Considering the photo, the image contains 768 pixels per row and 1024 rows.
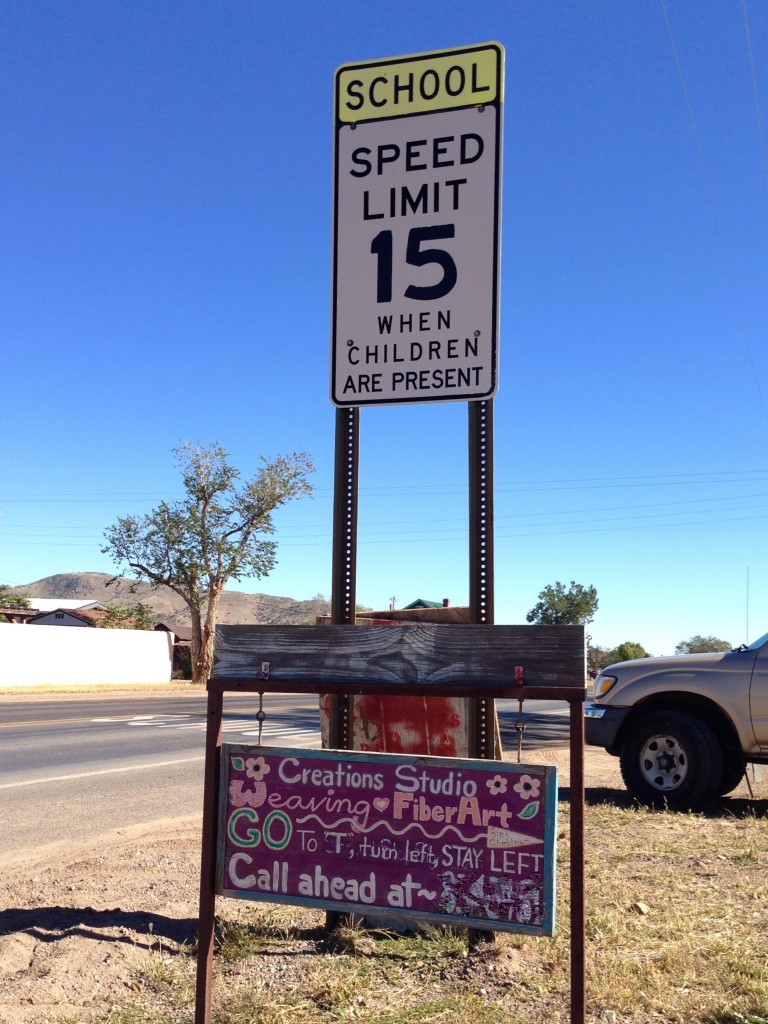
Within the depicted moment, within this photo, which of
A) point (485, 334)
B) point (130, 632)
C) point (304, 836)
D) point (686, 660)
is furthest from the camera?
point (130, 632)

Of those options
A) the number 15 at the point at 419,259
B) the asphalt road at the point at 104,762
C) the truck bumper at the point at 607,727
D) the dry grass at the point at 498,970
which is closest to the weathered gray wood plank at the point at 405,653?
the dry grass at the point at 498,970

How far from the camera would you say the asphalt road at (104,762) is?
799 cm

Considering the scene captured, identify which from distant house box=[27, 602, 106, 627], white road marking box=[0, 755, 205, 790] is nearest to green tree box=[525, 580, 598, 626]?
distant house box=[27, 602, 106, 627]

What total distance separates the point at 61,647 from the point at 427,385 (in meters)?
33.3

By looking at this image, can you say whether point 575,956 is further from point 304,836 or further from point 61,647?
point 61,647

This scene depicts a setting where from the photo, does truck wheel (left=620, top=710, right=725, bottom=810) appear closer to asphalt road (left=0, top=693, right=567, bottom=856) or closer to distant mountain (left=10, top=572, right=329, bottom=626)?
asphalt road (left=0, top=693, right=567, bottom=856)

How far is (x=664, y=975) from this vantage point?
359 cm

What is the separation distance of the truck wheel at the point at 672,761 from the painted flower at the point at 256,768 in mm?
5303

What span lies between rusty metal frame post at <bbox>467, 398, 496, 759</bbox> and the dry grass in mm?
855

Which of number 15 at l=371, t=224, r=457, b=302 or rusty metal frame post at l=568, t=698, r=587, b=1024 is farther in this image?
number 15 at l=371, t=224, r=457, b=302

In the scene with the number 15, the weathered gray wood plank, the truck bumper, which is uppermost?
the number 15

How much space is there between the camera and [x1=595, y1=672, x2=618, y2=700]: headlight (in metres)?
8.65

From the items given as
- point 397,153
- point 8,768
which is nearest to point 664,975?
point 397,153

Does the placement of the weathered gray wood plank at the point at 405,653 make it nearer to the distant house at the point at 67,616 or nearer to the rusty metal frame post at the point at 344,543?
the rusty metal frame post at the point at 344,543
